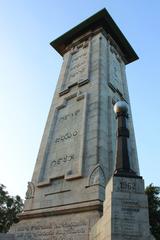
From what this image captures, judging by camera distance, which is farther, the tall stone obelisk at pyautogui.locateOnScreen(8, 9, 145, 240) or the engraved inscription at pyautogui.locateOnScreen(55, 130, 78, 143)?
the engraved inscription at pyautogui.locateOnScreen(55, 130, 78, 143)

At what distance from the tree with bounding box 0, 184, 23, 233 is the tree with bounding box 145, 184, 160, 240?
39.7ft

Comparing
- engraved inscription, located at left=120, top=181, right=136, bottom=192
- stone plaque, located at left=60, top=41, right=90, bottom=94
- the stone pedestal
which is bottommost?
the stone pedestal

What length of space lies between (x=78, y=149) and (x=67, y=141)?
1.10 m

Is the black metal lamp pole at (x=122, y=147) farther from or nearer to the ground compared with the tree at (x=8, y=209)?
nearer to the ground

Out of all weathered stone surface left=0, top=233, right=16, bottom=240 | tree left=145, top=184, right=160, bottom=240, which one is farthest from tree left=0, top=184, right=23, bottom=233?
weathered stone surface left=0, top=233, right=16, bottom=240

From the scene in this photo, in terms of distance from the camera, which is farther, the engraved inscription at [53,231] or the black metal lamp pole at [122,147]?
the engraved inscription at [53,231]

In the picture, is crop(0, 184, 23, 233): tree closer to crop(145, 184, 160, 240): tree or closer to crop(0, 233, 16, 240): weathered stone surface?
crop(145, 184, 160, 240): tree

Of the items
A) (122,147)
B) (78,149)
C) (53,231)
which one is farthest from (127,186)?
(78,149)

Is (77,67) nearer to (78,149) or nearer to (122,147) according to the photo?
(78,149)

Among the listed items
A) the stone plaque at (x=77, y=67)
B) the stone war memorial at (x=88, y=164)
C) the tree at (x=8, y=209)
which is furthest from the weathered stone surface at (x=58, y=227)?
the tree at (x=8, y=209)

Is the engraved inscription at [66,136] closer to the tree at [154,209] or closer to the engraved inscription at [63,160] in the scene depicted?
the engraved inscription at [63,160]

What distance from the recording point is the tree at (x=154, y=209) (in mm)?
17581

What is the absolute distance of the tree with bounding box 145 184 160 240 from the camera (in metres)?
17.6

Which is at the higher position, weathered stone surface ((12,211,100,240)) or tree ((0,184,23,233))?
tree ((0,184,23,233))
